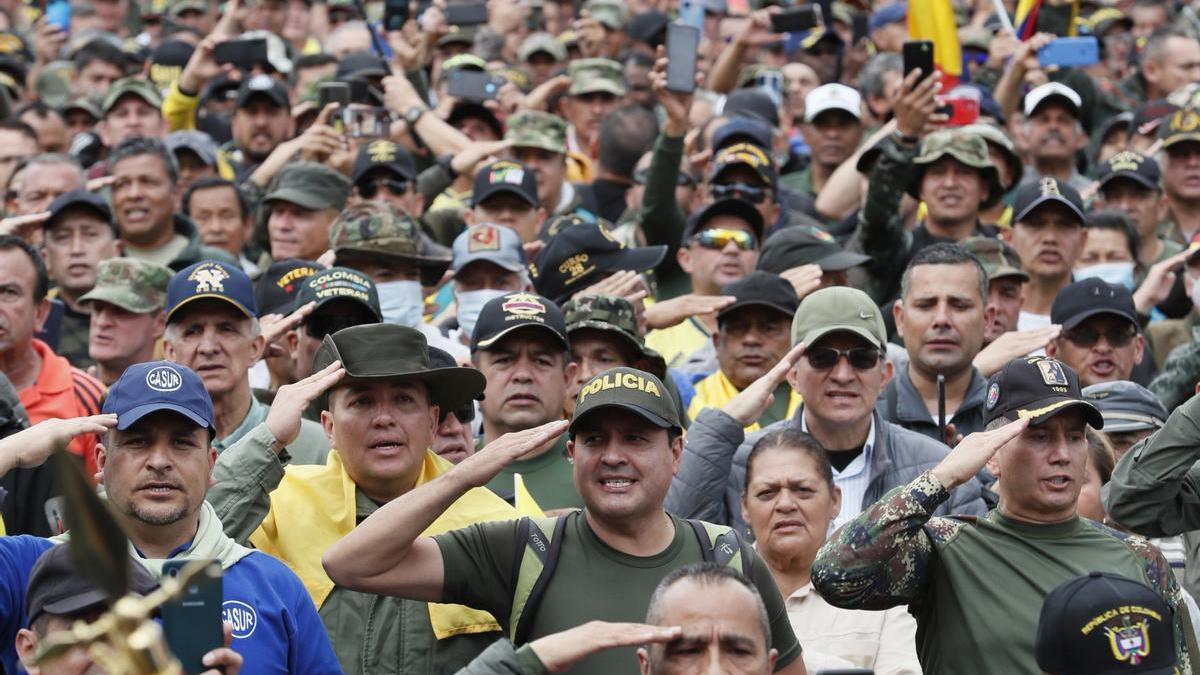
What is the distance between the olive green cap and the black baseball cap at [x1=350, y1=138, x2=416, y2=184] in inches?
153

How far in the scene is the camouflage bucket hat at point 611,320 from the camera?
29.1ft

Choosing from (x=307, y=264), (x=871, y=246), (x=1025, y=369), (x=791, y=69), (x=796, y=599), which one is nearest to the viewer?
(x=1025, y=369)

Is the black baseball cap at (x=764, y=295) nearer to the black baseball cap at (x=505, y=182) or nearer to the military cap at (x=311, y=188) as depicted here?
the black baseball cap at (x=505, y=182)

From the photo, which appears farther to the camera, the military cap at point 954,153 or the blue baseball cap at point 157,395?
the military cap at point 954,153

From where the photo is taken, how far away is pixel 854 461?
26.7 feet

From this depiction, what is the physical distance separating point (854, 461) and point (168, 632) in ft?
12.9

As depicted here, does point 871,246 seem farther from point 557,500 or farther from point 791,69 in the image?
point 791,69

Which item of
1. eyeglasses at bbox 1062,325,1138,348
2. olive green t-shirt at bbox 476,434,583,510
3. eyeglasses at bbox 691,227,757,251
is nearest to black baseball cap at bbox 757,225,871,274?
eyeglasses at bbox 691,227,757,251

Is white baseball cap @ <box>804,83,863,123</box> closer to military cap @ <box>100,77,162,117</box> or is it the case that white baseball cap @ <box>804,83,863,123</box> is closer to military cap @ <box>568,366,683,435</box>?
military cap @ <box>100,77,162,117</box>

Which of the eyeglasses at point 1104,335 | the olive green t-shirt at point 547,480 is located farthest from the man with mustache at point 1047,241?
the olive green t-shirt at point 547,480

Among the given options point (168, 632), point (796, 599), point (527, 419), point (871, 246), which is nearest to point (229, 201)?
point (871, 246)

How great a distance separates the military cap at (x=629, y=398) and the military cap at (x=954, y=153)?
16.0ft

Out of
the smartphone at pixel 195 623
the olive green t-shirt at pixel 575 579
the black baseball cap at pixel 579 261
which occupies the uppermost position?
the black baseball cap at pixel 579 261

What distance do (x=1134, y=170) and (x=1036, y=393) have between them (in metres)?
5.86
